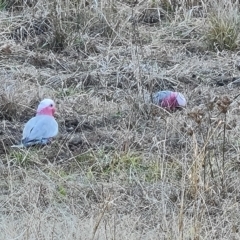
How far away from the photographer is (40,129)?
14.0ft

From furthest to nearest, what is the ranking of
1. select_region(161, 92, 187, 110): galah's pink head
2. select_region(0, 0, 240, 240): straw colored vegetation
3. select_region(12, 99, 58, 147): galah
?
1. select_region(161, 92, 187, 110): galah's pink head
2. select_region(12, 99, 58, 147): galah
3. select_region(0, 0, 240, 240): straw colored vegetation

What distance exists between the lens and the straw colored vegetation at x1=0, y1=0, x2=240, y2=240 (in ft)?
10.8

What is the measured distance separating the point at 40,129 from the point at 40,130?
0.02m

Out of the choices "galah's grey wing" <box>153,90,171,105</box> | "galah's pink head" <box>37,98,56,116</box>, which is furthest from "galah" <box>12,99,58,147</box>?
A: "galah's grey wing" <box>153,90,171,105</box>

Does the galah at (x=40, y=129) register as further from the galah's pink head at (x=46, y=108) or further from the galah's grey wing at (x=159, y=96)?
the galah's grey wing at (x=159, y=96)

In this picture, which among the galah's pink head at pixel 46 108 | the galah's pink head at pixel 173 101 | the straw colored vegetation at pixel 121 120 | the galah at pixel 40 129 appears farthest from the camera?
the galah's pink head at pixel 173 101

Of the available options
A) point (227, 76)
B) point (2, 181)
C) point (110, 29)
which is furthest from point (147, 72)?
point (2, 181)

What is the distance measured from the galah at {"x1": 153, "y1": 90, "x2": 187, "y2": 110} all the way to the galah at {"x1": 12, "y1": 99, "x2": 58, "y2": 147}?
714mm

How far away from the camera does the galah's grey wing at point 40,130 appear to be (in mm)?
4211

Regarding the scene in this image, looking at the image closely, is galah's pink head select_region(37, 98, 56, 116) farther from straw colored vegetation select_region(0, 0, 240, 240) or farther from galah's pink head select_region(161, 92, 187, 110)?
galah's pink head select_region(161, 92, 187, 110)

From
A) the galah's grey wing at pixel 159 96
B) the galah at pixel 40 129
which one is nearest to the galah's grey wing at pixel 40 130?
the galah at pixel 40 129

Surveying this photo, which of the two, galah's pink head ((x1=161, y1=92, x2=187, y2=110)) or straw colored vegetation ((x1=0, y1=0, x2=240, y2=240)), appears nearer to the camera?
straw colored vegetation ((x1=0, y1=0, x2=240, y2=240))

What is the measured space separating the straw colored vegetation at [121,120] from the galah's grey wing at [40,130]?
0.18ft

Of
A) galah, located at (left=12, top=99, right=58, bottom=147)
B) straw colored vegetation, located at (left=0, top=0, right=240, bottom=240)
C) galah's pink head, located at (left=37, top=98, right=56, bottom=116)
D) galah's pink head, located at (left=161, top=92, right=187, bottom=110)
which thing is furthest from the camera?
galah's pink head, located at (left=161, top=92, right=187, bottom=110)
